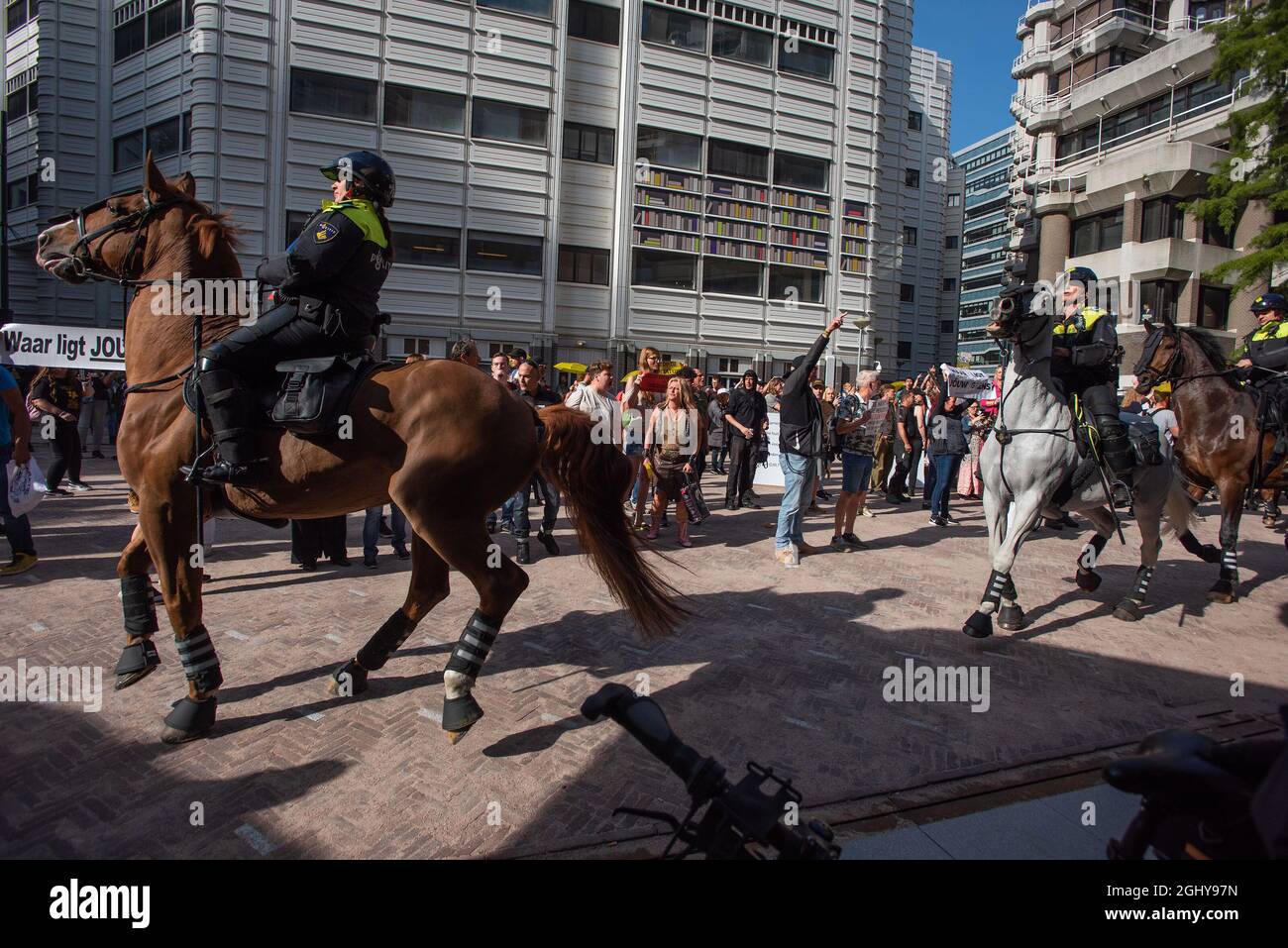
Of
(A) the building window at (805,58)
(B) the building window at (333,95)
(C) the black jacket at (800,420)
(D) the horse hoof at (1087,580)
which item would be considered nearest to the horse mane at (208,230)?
(C) the black jacket at (800,420)

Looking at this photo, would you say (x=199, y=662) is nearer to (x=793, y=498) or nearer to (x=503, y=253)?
(x=793, y=498)

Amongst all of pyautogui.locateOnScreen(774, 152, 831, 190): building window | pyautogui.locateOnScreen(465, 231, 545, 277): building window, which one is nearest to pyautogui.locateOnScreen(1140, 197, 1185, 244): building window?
pyautogui.locateOnScreen(774, 152, 831, 190): building window

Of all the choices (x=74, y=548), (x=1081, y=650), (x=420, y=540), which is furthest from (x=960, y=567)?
(x=74, y=548)

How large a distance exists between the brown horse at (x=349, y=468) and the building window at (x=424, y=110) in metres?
24.8

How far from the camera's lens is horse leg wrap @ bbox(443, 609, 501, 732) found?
4.07 metres

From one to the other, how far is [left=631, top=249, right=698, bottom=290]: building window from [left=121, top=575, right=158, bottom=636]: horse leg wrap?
26.2 metres

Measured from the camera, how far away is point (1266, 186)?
20.4m

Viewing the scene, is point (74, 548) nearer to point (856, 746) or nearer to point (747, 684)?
point (747, 684)

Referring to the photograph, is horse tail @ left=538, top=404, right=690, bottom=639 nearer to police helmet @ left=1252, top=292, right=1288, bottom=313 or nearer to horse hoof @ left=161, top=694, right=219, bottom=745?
horse hoof @ left=161, top=694, right=219, bottom=745

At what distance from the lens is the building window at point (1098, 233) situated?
37.1 m

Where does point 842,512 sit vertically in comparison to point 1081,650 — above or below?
above

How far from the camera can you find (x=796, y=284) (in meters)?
31.6

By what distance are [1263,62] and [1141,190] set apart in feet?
54.8

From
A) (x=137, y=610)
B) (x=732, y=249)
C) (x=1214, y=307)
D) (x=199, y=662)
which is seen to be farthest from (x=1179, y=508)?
(x=1214, y=307)
